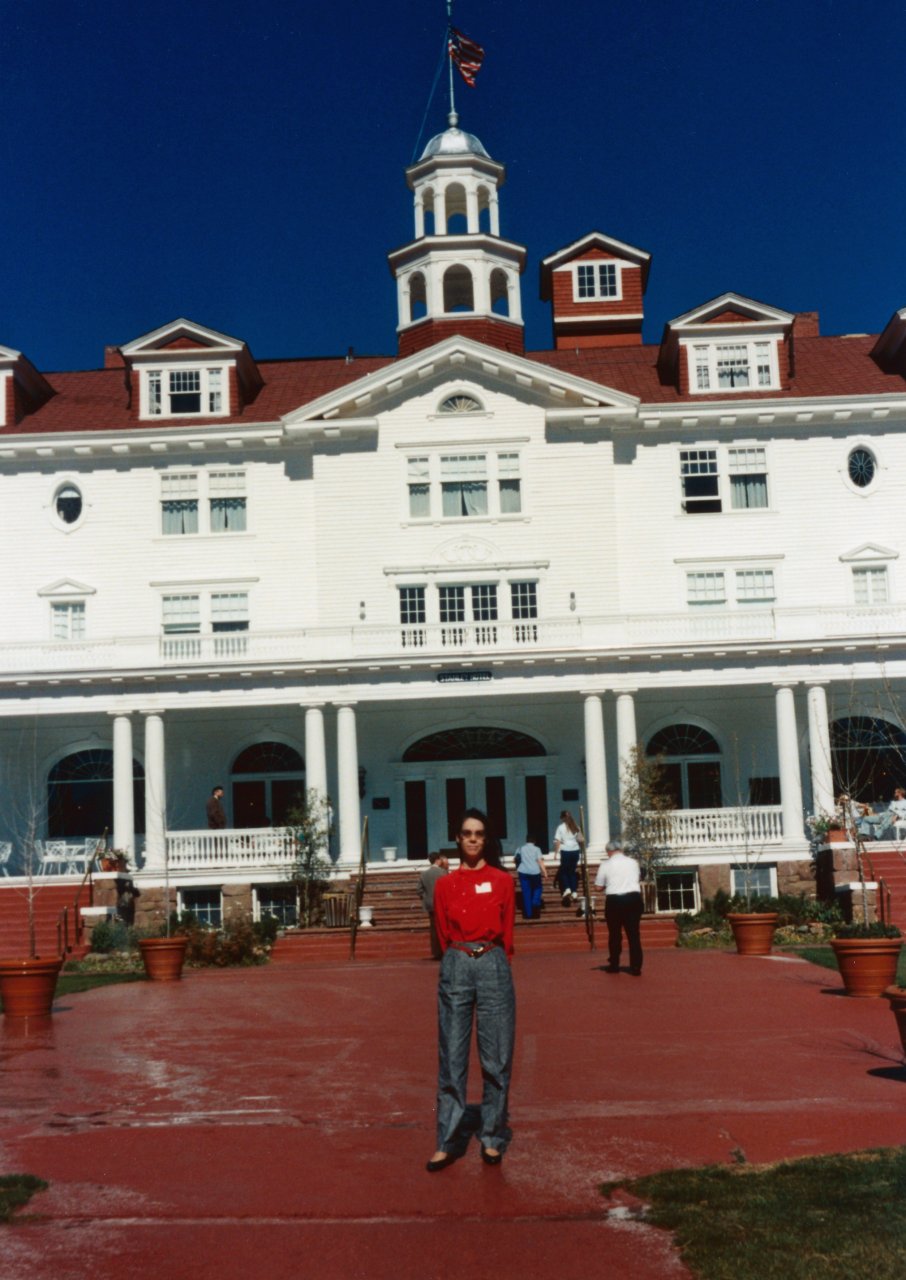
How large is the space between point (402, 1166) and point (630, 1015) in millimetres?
7499

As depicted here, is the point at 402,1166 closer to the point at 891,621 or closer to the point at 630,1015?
the point at 630,1015

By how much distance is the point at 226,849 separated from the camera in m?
33.5

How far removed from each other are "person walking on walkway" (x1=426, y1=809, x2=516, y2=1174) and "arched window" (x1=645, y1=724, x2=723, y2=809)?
28.0 metres

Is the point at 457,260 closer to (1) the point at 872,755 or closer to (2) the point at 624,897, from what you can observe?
(1) the point at 872,755

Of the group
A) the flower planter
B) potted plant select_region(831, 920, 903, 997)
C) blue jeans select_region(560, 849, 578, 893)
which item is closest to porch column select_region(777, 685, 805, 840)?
blue jeans select_region(560, 849, 578, 893)

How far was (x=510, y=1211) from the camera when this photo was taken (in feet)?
26.0

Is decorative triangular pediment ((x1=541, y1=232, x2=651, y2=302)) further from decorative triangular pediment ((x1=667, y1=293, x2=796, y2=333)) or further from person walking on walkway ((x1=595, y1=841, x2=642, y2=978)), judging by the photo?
person walking on walkway ((x1=595, y1=841, x2=642, y2=978))

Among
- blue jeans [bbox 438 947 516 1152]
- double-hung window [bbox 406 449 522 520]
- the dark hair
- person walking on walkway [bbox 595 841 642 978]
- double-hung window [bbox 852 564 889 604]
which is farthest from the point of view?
double-hung window [bbox 406 449 522 520]

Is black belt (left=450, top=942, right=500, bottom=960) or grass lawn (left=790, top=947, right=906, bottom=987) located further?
grass lawn (left=790, top=947, right=906, bottom=987)

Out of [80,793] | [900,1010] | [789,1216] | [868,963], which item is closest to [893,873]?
[868,963]

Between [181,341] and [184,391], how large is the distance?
126 centimetres

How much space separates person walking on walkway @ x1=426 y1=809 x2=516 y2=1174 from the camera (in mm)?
8969

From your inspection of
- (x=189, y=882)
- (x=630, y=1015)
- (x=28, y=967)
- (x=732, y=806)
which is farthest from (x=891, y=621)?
(x=28, y=967)

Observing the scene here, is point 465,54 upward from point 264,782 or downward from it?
upward
